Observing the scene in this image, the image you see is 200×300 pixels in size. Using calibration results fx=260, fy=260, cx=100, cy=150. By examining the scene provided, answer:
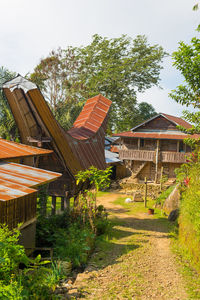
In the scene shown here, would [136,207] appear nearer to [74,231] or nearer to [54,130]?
[74,231]

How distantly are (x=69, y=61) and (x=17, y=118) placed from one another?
26.6 metres

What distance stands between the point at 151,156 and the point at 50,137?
19.8 meters

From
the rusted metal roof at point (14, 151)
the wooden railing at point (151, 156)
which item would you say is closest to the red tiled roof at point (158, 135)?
the wooden railing at point (151, 156)

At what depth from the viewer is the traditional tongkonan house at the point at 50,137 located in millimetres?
10914

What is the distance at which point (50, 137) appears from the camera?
12.2 m

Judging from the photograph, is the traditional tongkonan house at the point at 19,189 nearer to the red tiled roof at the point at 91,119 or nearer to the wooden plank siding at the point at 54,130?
the wooden plank siding at the point at 54,130

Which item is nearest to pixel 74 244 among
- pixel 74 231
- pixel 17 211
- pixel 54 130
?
pixel 74 231

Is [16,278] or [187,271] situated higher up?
[16,278]

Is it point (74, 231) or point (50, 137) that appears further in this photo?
point (50, 137)

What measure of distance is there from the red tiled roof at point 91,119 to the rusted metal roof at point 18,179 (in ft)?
21.7

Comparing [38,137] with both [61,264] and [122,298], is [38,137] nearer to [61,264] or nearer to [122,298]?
[61,264]

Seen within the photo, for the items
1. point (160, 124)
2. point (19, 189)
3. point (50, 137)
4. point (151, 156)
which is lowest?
point (19, 189)

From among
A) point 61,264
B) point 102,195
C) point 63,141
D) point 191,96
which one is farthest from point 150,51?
point 61,264

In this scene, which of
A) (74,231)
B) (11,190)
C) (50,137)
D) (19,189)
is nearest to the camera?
(11,190)
